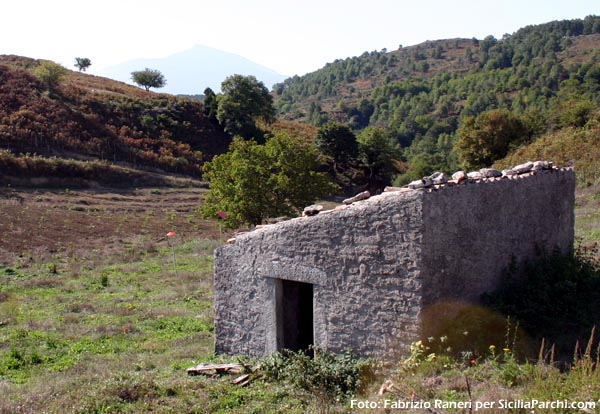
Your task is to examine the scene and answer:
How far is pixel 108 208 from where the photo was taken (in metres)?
34.7

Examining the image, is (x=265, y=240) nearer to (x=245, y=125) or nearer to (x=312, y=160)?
(x=312, y=160)

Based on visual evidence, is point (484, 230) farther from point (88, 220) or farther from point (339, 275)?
point (88, 220)

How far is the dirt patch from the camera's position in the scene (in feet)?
82.1

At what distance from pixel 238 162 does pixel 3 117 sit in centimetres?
3158

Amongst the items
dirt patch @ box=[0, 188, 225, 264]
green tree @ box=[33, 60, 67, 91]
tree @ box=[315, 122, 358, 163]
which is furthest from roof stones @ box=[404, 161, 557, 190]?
green tree @ box=[33, 60, 67, 91]

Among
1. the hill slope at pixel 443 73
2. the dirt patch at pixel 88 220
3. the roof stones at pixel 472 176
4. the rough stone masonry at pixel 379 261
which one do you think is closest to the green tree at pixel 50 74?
the dirt patch at pixel 88 220

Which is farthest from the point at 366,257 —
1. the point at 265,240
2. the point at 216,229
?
the point at 216,229

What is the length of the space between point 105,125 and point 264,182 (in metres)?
33.6

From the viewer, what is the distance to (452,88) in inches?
4178

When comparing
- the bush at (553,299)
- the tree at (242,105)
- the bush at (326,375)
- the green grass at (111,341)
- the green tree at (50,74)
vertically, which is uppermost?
the green tree at (50,74)

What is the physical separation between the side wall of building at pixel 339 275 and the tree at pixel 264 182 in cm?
1231

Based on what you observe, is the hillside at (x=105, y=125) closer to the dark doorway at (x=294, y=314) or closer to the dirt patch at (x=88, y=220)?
the dirt patch at (x=88, y=220)

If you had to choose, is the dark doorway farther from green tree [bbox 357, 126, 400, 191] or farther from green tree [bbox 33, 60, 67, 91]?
green tree [bbox 33, 60, 67, 91]

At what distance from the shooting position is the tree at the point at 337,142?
5183cm
